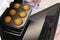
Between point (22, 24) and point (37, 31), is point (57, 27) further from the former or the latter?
point (22, 24)

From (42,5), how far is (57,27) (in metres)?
0.22

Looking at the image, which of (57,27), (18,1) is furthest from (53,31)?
(18,1)

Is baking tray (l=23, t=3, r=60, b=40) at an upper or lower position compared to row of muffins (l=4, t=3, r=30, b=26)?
lower

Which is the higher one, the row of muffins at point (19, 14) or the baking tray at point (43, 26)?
the row of muffins at point (19, 14)

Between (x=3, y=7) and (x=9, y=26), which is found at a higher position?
(x=3, y=7)

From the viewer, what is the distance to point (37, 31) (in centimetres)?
97

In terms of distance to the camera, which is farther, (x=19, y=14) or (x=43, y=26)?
(x=43, y=26)

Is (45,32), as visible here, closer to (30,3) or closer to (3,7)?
(30,3)

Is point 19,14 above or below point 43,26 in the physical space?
above

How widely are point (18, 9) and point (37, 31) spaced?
212mm

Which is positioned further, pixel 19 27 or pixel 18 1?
pixel 18 1

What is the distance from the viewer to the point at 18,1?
0.95 m

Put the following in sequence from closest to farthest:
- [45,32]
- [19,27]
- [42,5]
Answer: [19,27] < [45,32] < [42,5]

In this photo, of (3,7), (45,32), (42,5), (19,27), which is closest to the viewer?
(3,7)
